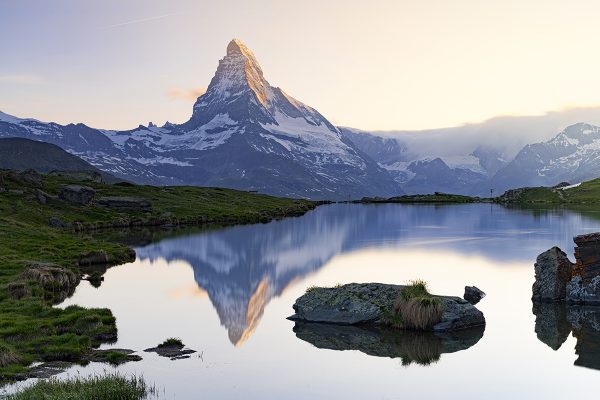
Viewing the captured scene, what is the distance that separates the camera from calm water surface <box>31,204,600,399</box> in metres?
29.9

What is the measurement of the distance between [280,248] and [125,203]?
3038 inches

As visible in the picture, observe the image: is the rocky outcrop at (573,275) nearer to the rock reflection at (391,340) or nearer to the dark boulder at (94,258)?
the rock reflection at (391,340)

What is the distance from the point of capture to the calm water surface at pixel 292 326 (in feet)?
98.1

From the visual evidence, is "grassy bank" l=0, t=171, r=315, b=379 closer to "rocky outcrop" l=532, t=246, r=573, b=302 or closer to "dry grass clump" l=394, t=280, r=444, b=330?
"dry grass clump" l=394, t=280, r=444, b=330

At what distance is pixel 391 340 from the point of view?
3853cm

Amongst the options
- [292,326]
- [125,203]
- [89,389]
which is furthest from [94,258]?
[125,203]

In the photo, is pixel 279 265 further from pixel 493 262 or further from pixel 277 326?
pixel 277 326

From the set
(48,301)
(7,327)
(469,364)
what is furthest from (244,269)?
(469,364)

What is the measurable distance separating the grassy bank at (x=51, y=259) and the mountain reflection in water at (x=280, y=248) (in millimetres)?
9266

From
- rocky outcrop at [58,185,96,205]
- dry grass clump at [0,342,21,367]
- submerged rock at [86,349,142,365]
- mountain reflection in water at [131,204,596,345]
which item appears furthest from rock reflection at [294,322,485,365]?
rocky outcrop at [58,185,96,205]

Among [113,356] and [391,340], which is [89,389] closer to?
[113,356]

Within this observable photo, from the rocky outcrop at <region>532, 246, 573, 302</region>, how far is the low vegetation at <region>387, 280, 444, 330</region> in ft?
44.8

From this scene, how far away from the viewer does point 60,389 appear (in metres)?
26.7

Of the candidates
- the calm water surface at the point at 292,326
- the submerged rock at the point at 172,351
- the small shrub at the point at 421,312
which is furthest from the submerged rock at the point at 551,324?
the submerged rock at the point at 172,351
